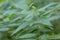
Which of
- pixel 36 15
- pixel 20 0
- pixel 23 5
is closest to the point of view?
pixel 36 15

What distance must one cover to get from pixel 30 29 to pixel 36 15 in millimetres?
69

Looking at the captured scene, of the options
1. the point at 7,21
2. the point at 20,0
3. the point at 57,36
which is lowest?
the point at 57,36

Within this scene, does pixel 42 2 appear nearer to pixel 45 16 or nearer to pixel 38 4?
pixel 38 4

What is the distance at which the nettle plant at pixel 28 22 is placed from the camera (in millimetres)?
770

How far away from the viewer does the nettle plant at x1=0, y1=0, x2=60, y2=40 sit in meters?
0.77

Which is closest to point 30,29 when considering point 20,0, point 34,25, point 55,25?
point 34,25

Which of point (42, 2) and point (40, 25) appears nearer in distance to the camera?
point (40, 25)

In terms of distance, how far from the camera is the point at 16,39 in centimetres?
84

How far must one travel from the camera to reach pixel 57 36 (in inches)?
31.0

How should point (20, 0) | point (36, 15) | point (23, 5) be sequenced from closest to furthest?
point (36, 15) → point (23, 5) → point (20, 0)

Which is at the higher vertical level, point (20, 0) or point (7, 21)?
point (20, 0)

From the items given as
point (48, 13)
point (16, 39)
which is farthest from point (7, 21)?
point (48, 13)

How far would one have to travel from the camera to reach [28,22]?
2.51 ft

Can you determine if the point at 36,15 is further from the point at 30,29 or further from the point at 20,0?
the point at 20,0
